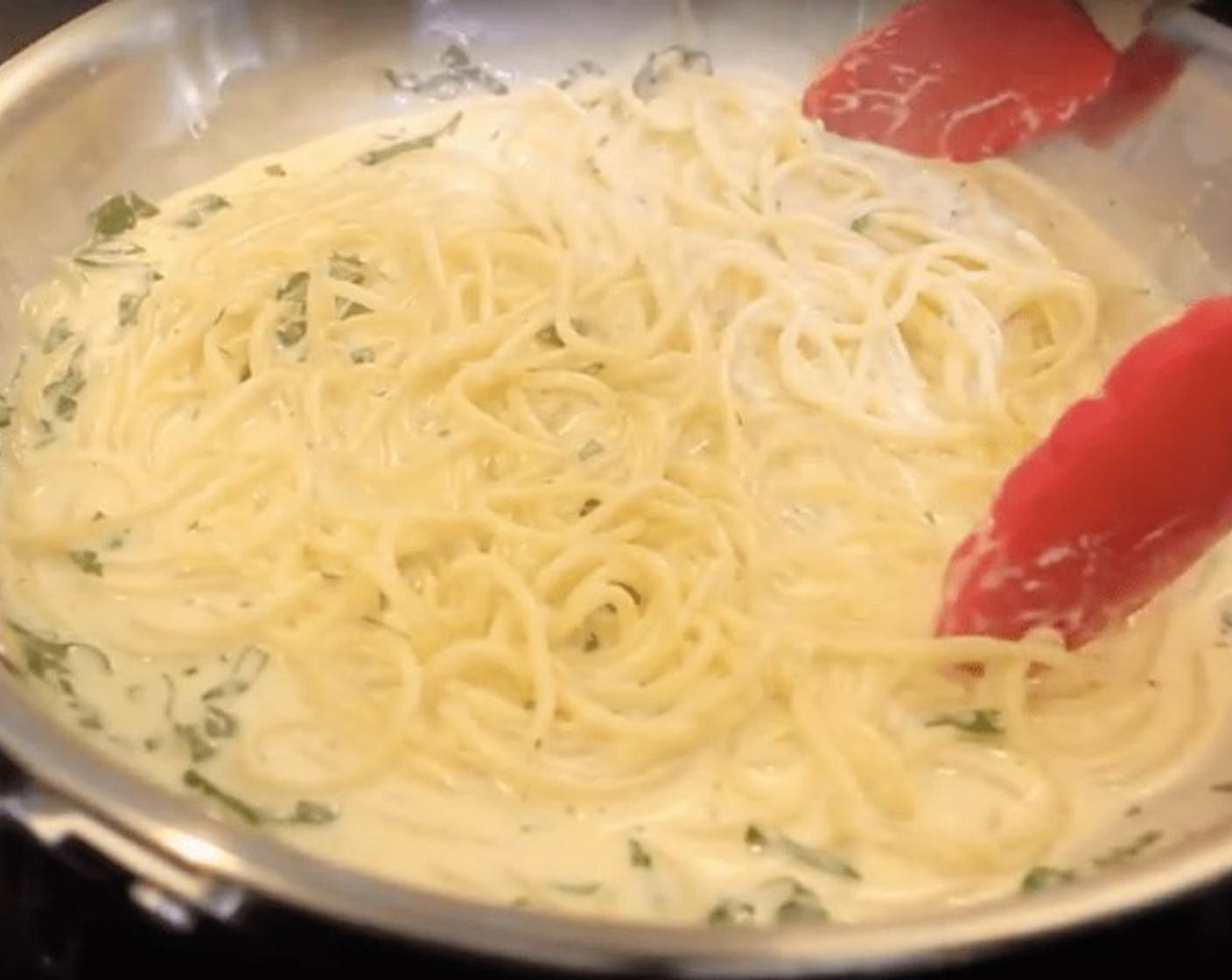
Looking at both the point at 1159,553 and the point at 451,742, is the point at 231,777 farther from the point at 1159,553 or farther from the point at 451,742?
the point at 1159,553

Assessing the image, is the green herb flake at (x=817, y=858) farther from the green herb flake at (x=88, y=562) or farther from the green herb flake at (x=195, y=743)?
the green herb flake at (x=88, y=562)

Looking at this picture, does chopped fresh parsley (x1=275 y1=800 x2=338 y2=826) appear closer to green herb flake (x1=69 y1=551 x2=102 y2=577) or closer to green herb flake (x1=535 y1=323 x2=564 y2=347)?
green herb flake (x1=69 y1=551 x2=102 y2=577)

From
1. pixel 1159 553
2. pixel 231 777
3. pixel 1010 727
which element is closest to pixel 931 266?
pixel 1159 553

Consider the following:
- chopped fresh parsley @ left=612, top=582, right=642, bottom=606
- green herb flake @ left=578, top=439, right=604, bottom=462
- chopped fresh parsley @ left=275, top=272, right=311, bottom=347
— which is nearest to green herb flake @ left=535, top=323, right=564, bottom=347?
green herb flake @ left=578, top=439, right=604, bottom=462

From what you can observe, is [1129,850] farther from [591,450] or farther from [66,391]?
[66,391]

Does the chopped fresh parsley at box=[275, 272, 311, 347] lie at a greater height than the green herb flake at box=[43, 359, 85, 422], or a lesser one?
lesser
